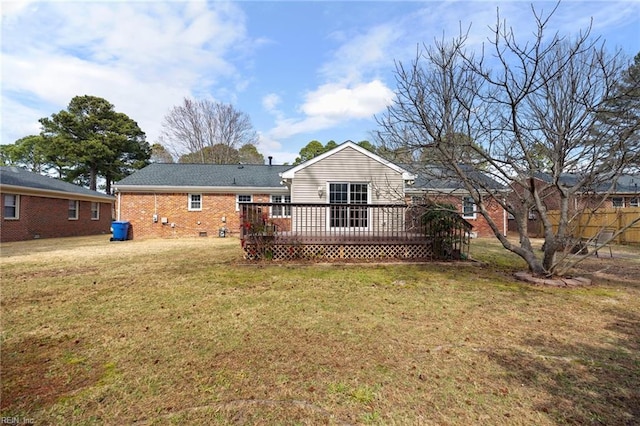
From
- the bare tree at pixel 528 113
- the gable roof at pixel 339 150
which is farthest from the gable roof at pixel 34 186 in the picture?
the bare tree at pixel 528 113

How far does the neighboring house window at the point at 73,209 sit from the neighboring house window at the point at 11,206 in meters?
3.37

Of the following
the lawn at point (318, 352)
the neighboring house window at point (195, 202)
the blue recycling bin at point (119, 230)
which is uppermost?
the neighboring house window at point (195, 202)

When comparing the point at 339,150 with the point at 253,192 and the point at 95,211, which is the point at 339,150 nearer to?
the point at 253,192

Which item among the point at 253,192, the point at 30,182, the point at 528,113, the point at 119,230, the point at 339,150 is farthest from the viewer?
the point at 253,192

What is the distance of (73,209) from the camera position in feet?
62.1

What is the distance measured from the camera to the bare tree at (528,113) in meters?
5.95

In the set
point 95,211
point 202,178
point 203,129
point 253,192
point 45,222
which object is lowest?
point 45,222

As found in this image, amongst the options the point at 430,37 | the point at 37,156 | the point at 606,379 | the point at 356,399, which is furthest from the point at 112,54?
the point at 37,156

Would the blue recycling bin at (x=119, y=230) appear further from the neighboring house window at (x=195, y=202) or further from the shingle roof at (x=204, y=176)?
the neighboring house window at (x=195, y=202)

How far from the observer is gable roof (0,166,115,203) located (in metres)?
14.9

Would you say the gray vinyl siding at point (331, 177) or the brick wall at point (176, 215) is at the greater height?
the gray vinyl siding at point (331, 177)

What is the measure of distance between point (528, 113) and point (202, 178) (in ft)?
51.9

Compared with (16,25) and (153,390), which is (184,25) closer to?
(16,25)

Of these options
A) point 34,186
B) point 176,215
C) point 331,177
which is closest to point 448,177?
point 331,177
